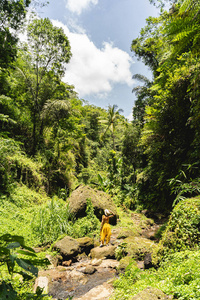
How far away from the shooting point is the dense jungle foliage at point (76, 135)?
131 inches

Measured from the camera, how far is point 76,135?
1431 cm

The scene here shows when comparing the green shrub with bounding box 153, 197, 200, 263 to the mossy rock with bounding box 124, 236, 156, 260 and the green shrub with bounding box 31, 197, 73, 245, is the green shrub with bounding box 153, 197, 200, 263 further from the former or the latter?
the green shrub with bounding box 31, 197, 73, 245

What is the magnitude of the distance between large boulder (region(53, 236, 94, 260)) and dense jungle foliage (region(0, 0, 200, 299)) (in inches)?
32.7

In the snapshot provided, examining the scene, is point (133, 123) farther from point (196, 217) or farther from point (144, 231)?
point (196, 217)

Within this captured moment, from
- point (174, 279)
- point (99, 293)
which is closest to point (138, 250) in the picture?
point (99, 293)

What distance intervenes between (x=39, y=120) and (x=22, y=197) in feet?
21.3

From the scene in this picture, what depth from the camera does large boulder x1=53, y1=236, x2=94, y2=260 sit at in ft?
17.1

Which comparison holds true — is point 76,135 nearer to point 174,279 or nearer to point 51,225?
point 51,225

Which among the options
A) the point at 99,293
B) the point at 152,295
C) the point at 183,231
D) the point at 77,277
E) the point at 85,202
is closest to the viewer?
the point at 152,295

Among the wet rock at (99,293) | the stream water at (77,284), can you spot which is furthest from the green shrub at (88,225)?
the wet rock at (99,293)

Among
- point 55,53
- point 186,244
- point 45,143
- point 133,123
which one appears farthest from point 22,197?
point 133,123

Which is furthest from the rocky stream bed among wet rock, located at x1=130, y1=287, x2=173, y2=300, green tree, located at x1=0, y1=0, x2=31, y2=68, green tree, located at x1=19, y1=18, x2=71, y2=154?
green tree, located at x1=19, y1=18, x2=71, y2=154

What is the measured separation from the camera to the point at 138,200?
13.1 m

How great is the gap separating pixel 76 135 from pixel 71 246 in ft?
32.4
